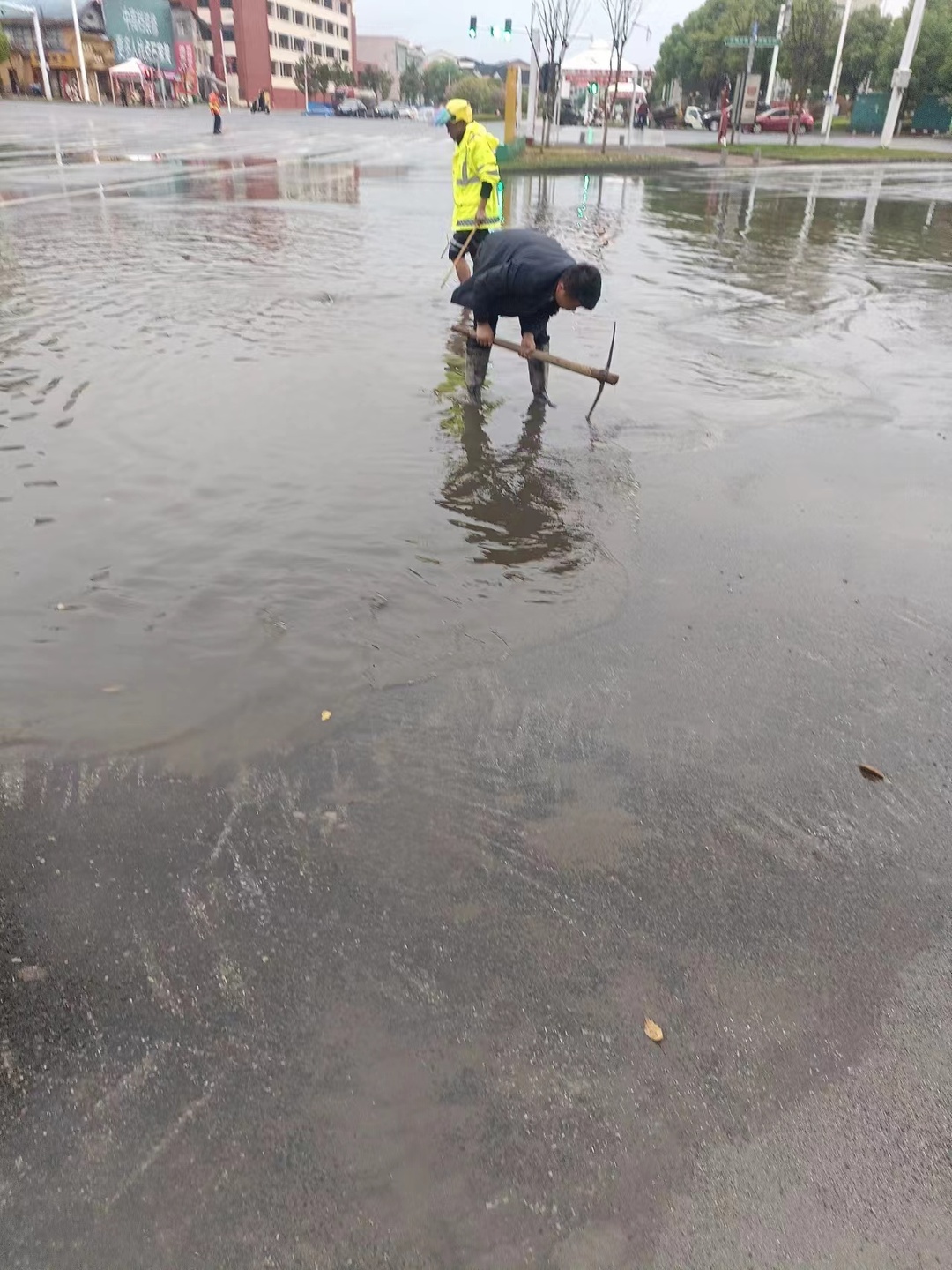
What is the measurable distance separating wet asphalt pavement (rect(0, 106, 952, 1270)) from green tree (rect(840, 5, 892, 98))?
67.8m

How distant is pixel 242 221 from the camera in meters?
13.5

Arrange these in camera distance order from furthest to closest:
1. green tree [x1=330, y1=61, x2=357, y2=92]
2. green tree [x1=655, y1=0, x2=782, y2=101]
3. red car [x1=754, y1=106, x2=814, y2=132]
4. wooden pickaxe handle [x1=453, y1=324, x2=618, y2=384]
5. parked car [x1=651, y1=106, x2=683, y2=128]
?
green tree [x1=330, y1=61, x2=357, y2=92]
green tree [x1=655, y1=0, x2=782, y2=101]
parked car [x1=651, y1=106, x2=683, y2=128]
red car [x1=754, y1=106, x2=814, y2=132]
wooden pickaxe handle [x1=453, y1=324, x2=618, y2=384]

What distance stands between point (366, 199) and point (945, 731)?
17332 mm

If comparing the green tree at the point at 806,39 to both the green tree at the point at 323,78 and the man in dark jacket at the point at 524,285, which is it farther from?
the green tree at the point at 323,78

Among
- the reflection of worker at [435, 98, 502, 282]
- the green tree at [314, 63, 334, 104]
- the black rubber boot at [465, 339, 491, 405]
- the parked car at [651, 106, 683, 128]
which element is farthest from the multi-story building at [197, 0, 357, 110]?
the black rubber boot at [465, 339, 491, 405]

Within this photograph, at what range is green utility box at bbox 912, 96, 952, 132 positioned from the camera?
173 feet

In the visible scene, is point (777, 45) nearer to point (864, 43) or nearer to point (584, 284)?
point (864, 43)

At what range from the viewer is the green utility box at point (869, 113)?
53156mm

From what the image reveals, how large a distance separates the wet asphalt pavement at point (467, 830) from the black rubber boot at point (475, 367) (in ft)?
0.55

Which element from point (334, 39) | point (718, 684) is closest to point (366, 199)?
point (718, 684)

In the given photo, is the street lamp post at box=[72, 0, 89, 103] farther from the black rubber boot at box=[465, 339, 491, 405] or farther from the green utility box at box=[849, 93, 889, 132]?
the black rubber boot at box=[465, 339, 491, 405]

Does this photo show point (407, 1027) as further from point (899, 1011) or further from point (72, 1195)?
point (899, 1011)

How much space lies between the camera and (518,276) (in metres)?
5.36

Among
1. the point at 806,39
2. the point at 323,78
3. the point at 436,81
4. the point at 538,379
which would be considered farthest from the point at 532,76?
the point at 436,81
